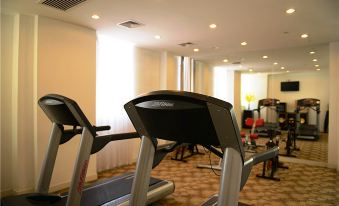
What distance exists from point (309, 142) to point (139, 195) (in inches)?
284

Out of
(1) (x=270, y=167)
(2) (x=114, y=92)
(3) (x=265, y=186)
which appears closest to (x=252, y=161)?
(3) (x=265, y=186)

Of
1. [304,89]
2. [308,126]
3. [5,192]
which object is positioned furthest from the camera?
[304,89]

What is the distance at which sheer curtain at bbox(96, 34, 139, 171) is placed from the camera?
14.2ft

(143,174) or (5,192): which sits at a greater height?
(143,174)

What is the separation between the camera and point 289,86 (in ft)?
27.5

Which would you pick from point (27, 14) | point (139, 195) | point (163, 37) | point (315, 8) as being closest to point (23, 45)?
point (27, 14)

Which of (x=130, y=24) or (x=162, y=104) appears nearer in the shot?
(x=162, y=104)

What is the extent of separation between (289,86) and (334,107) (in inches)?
161

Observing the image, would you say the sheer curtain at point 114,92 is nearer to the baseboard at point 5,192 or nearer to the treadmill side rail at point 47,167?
the baseboard at point 5,192

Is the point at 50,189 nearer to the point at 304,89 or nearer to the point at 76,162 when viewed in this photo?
the point at 76,162

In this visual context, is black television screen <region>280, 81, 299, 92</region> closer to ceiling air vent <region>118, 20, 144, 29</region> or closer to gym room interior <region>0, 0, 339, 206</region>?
gym room interior <region>0, 0, 339, 206</region>

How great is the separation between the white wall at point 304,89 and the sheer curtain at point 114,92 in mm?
5723

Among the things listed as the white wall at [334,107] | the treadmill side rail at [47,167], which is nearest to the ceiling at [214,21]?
the white wall at [334,107]

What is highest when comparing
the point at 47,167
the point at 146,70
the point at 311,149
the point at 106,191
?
the point at 146,70
